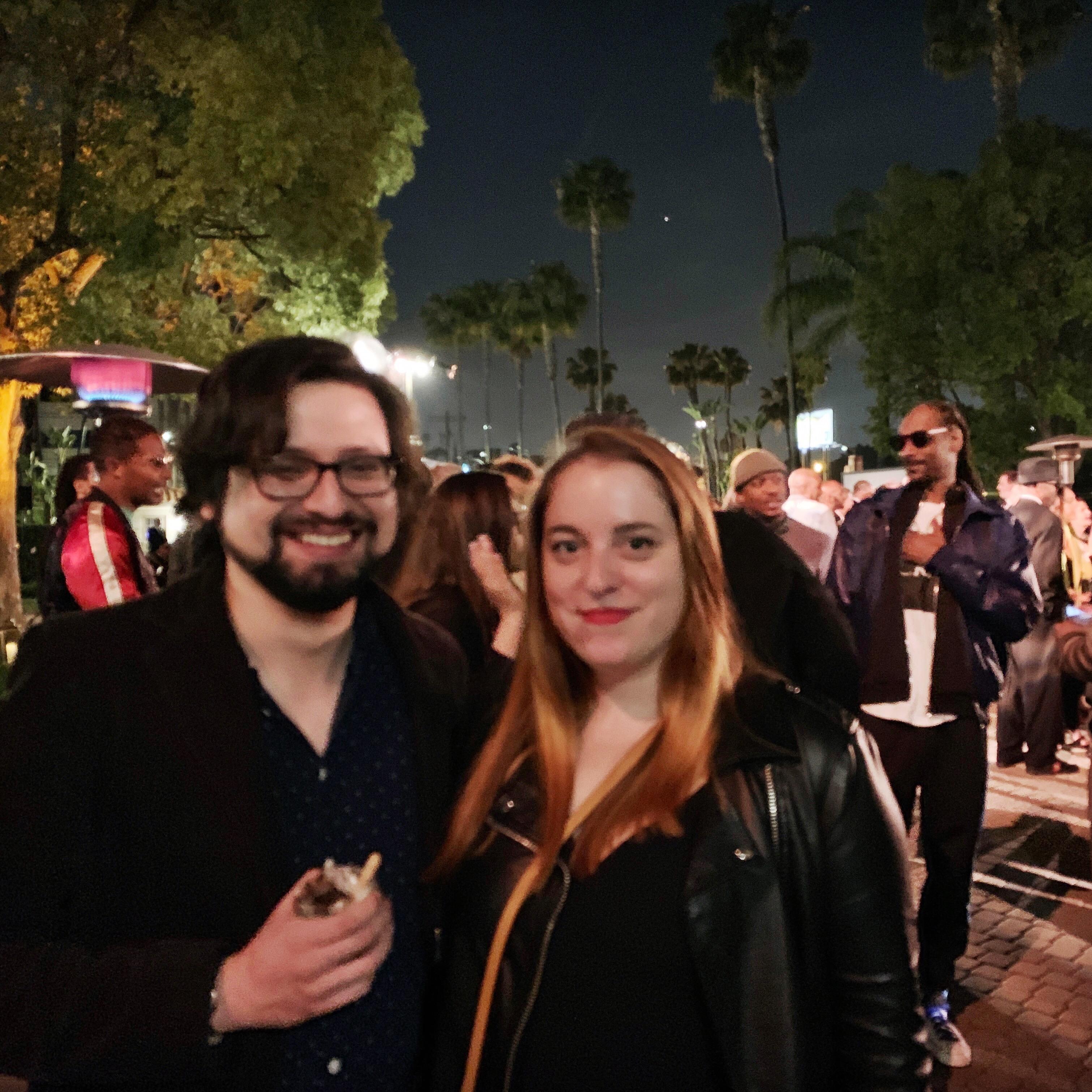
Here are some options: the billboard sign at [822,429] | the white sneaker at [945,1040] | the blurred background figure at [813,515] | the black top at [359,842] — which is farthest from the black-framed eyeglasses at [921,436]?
the billboard sign at [822,429]

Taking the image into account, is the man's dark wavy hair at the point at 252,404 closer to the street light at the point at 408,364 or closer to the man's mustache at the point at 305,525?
the man's mustache at the point at 305,525

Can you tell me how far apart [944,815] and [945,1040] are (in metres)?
0.87

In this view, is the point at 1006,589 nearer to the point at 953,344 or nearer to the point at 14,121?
the point at 14,121

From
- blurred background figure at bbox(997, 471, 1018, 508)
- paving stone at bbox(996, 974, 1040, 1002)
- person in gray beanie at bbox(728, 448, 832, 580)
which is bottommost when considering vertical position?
paving stone at bbox(996, 974, 1040, 1002)

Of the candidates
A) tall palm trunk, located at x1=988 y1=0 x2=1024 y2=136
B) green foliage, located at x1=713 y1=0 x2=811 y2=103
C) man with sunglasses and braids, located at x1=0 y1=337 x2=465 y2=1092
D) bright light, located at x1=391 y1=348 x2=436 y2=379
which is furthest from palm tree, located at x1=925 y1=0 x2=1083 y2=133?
man with sunglasses and braids, located at x1=0 y1=337 x2=465 y2=1092

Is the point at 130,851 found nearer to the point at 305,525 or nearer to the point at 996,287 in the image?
the point at 305,525

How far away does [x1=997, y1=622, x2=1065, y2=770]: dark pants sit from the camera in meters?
7.02

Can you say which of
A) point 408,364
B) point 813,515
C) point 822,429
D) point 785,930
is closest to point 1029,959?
point 813,515

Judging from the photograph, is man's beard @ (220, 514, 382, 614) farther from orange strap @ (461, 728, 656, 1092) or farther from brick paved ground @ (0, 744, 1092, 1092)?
brick paved ground @ (0, 744, 1092, 1092)

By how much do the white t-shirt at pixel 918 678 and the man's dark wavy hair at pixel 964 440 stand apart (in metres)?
0.23

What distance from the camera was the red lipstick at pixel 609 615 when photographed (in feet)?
5.95

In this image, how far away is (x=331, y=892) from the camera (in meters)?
1.31

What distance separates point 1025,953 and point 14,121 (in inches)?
491

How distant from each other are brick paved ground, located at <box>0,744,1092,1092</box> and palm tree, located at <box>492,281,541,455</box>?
56823mm
